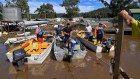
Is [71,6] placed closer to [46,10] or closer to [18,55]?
[46,10]

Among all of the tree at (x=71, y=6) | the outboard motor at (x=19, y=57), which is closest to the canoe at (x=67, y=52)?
the outboard motor at (x=19, y=57)

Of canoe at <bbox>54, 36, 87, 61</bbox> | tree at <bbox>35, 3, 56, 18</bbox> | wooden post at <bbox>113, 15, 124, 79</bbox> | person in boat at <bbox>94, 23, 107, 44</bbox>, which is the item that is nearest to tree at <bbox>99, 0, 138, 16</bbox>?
person in boat at <bbox>94, 23, 107, 44</bbox>

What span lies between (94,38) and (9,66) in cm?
731

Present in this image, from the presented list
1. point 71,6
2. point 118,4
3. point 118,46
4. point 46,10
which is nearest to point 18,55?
point 118,46

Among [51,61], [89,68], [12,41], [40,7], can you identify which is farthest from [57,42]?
[40,7]

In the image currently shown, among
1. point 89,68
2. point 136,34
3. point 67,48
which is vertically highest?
point 136,34

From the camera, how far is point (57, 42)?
15281mm

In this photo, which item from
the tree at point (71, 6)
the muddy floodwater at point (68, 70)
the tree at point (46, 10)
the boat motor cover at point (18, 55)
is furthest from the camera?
the tree at point (46, 10)

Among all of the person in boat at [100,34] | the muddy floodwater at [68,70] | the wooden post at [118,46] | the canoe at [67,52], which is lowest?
the muddy floodwater at [68,70]

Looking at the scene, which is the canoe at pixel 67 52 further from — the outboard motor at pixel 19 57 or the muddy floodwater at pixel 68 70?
the outboard motor at pixel 19 57

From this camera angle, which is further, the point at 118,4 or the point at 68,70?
the point at 118,4

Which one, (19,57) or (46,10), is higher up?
(46,10)

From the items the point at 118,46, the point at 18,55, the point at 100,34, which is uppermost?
the point at 118,46

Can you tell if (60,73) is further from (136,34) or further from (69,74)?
(136,34)
